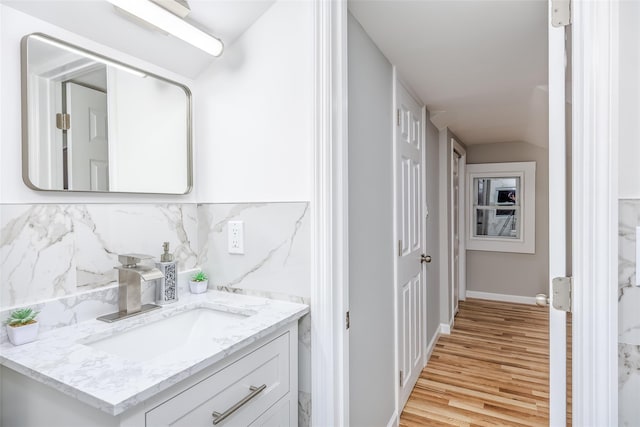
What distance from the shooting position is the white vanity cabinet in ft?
2.44

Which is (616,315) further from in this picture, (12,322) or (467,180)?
(467,180)

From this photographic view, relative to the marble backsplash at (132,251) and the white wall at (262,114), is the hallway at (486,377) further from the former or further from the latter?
the white wall at (262,114)

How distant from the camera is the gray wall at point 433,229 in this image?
2.99m

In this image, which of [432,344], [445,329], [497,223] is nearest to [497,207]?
[497,223]

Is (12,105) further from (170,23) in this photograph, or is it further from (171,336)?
(171,336)

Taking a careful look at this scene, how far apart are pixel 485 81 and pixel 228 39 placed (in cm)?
162

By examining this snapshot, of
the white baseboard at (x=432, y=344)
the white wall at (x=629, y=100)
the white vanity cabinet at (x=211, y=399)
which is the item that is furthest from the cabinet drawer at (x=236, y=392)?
the white baseboard at (x=432, y=344)

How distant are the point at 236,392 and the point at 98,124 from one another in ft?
3.15

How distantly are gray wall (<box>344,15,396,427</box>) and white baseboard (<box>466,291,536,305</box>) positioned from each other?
3249mm

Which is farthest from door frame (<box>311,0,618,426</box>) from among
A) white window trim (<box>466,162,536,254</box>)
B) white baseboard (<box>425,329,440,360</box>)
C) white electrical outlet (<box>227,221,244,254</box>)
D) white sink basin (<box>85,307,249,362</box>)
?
white window trim (<box>466,162,536,254</box>)

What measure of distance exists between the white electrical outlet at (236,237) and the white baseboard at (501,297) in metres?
4.29

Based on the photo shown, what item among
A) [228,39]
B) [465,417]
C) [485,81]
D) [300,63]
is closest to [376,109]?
[300,63]

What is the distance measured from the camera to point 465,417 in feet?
7.09

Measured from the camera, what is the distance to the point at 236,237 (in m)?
1.39
